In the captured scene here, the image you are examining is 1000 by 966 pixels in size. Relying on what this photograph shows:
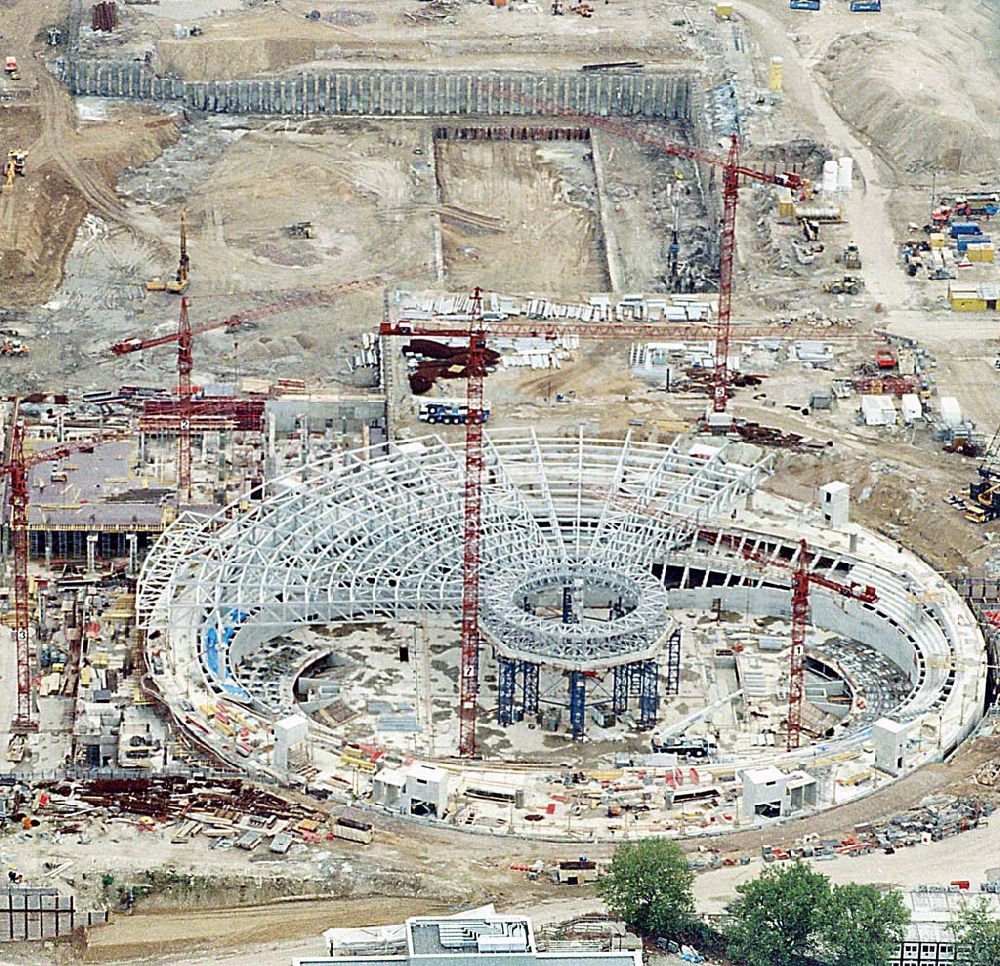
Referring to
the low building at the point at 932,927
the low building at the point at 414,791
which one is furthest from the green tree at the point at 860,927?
the low building at the point at 414,791

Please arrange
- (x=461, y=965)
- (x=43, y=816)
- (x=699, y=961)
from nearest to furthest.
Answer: (x=461, y=965), (x=699, y=961), (x=43, y=816)

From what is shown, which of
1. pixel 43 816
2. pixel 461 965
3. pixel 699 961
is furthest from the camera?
pixel 43 816

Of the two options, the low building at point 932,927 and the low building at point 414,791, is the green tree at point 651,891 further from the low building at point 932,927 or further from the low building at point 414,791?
the low building at point 414,791

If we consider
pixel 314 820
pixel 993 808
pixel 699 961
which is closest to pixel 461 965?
pixel 699 961

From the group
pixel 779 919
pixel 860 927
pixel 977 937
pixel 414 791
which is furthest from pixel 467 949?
pixel 414 791

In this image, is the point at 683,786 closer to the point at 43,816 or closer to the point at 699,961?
the point at 699,961

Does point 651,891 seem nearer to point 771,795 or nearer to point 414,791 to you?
point 771,795
